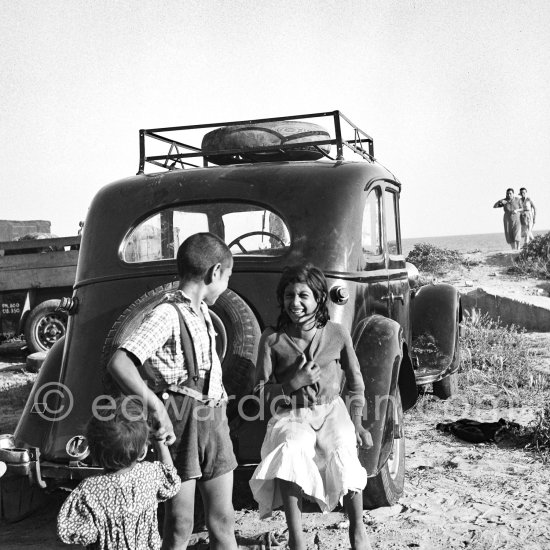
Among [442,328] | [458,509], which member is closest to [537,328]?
[442,328]

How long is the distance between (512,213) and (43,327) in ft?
38.3

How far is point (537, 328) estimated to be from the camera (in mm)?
10156

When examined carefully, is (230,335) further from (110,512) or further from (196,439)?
(110,512)

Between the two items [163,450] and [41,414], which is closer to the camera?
[163,450]

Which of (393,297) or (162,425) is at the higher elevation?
(393,297)


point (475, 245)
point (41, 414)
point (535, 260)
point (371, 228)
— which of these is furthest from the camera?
point (475, 245)

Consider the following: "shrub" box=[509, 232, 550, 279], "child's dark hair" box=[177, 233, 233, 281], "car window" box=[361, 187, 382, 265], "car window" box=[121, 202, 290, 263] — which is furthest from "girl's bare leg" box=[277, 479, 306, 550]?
"shrub" box=[509, 232, 550, 279]

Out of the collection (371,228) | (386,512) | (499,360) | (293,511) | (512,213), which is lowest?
(386,512)

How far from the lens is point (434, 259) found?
15453 millimetres

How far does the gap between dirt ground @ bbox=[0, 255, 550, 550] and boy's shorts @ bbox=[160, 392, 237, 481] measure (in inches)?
39.9

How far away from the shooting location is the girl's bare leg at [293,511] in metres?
3.05

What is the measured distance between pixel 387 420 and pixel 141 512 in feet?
5.47

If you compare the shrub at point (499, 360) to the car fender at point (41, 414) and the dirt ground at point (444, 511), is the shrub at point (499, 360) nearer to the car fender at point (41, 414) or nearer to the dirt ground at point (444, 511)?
the dirt ground at point (444, 511)

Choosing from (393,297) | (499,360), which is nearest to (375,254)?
(393,297)
